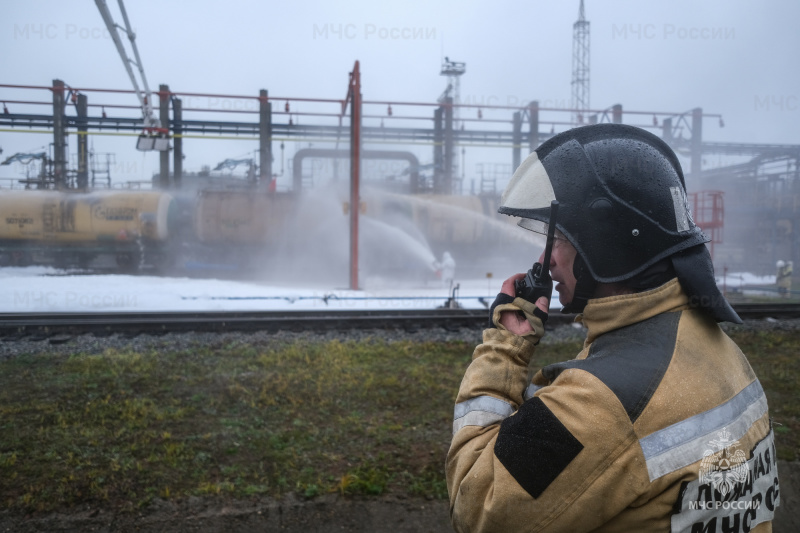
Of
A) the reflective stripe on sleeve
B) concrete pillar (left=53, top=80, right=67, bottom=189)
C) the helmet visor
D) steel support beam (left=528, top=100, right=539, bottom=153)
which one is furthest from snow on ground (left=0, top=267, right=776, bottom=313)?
steel support beam (left=528, top=100, right=539, bottom=153)

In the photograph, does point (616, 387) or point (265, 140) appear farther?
point (265, 140)

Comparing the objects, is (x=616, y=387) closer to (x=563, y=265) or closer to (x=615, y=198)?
(x=563, y=265)

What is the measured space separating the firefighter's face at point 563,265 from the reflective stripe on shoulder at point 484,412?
1.21ft

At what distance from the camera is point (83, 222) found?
20.1 meters

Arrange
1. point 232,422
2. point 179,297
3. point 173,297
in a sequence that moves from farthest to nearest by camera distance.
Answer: point 173,297 < point 179,297 < point 232,422

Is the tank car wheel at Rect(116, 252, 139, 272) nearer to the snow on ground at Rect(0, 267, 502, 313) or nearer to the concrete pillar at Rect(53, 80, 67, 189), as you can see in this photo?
the snow on ground at Rect(0, 267, 502, 313)

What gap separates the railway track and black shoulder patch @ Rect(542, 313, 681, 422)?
732 centimetres

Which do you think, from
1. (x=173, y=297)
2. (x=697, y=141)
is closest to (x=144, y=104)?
(x=173, y=297)

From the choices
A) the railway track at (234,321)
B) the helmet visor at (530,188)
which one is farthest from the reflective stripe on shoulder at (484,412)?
the railway track at (234,321)

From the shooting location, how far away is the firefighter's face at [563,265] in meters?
1.53

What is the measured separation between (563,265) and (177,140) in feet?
96.1

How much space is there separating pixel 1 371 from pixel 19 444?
2.63m

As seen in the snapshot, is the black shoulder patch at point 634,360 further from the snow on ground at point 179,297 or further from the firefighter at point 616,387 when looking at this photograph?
the snow on ground at point 179,297

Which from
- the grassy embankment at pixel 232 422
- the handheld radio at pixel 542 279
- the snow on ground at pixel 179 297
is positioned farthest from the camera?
the snow on ground at pixel 179 297
